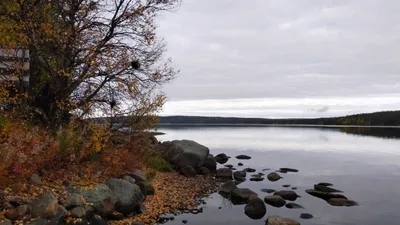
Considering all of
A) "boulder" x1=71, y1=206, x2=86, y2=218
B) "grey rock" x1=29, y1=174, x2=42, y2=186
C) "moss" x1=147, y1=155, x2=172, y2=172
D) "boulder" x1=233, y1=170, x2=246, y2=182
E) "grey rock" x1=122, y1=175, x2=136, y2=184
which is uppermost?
"grey rock" x1=29, y1=174, x2=42, y2=186

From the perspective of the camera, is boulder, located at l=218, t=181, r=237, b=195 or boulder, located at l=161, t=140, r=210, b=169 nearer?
boulder, located at l=218, t=181, r=237, b=195

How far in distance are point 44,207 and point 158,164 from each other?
49.2 ft

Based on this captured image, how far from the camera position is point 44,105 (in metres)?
18.3

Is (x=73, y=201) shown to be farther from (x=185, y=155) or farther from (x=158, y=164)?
(x=185, y=155)

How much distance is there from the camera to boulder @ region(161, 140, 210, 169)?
26.8m

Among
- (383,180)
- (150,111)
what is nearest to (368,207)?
(383,180)

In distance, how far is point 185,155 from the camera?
2719 centimetres

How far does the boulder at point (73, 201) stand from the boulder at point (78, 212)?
296 mm

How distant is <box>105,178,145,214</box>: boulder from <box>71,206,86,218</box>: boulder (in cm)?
224

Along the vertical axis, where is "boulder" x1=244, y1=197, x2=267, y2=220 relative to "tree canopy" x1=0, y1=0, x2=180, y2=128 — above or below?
below

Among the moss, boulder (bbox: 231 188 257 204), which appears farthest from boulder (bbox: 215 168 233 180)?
boulder (bbox: 231 188 257 204)

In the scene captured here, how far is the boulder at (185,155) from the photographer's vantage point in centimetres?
2684

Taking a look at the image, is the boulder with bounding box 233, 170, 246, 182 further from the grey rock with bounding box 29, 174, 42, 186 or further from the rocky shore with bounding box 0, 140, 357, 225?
the grey rock with bounding box 29, 174, 42, 186

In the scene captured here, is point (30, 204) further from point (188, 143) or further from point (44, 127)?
point (188, 143)
